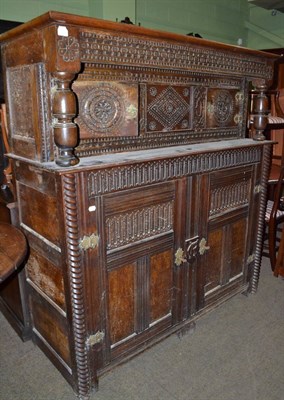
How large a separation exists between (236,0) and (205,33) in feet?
4.00

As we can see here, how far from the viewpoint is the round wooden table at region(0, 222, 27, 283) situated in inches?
49.8

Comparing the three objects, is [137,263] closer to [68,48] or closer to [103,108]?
[103,108]

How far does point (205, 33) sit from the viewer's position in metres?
6.64

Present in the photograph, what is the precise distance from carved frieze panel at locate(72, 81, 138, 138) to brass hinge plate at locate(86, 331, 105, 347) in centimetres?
102

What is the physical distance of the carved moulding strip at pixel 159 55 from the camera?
1.49 metres

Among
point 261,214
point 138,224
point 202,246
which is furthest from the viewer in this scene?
point 261,214

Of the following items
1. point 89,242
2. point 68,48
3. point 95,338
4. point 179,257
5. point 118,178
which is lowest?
point 95,338

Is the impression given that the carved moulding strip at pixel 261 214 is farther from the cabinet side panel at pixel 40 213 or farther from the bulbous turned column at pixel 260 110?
the cabinet side panel at pixel 40 213

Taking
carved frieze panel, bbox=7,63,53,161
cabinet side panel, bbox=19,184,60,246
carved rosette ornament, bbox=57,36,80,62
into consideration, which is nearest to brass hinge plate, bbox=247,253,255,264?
cabinet side panel, bbox=19,184,60,246

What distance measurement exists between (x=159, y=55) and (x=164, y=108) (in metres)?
0.36

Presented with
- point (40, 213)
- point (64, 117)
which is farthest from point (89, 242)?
point (64, 117)

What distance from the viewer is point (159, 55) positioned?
68.4 inches

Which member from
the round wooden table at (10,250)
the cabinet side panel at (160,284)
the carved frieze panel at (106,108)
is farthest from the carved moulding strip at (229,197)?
the round wooden table at (10,250)

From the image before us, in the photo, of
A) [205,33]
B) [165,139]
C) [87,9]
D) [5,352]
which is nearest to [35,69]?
[165,139]
